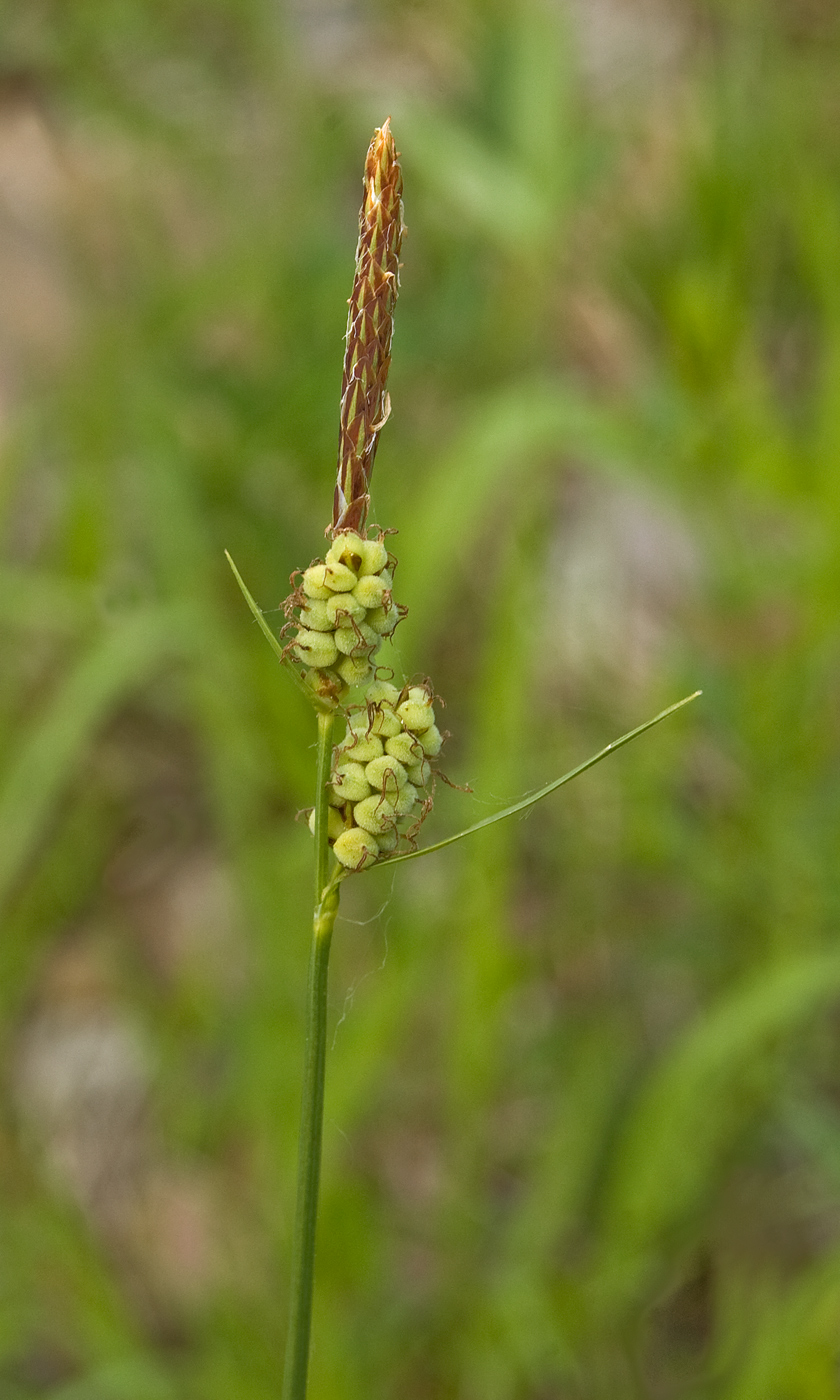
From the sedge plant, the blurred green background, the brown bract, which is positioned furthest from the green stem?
the blurred green background

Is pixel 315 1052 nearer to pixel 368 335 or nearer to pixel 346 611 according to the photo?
pixel 346 611

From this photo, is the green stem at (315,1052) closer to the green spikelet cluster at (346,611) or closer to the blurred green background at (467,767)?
the green spikelet cluster at (346,611)

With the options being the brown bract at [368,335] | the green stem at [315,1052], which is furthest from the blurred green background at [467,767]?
the brown bract at [368,335]

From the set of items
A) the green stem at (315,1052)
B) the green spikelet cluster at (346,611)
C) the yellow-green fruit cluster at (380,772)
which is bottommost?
the green stem at (315,1052)

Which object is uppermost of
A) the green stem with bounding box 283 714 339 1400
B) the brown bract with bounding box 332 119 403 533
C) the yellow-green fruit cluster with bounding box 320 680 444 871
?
the brown bract with bounding box 332 119 403 533

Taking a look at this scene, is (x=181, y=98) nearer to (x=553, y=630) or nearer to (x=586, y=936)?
(x=553, y=630)

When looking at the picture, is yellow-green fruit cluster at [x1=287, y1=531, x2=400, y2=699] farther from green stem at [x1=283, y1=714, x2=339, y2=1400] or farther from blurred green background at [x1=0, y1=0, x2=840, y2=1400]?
blurred green background at [x1=0, y1=0, x2=840, y2=1400]
